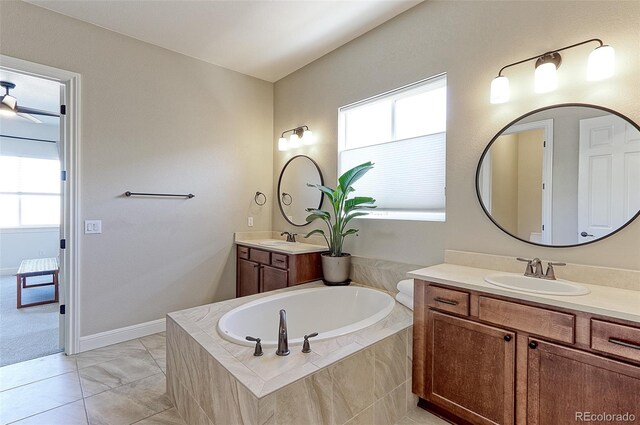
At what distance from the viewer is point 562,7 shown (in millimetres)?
1796

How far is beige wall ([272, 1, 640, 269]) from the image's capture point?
164cm

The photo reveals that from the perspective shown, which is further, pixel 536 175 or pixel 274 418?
pixel 536 175

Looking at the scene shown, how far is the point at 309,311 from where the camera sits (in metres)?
2.54

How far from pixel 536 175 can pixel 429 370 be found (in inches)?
54.7

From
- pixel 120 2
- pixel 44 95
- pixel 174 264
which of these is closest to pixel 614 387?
pixel 174 264

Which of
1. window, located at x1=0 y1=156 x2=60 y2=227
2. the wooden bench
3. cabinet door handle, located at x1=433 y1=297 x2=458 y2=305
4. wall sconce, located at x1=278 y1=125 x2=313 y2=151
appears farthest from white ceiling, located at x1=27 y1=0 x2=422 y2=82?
window, located at x1=0 y1=156 x2=60 y2=227

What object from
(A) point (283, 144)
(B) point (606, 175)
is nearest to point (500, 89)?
(B) point (606, 175)

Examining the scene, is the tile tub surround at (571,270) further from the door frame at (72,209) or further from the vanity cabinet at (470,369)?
the door frame at (72,209)

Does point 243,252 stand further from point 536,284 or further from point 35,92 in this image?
point 35,92

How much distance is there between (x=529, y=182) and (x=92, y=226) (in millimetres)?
3507

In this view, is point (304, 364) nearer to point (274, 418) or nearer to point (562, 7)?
point (274, 418)

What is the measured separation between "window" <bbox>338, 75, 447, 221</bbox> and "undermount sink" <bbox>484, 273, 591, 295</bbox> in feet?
2.25

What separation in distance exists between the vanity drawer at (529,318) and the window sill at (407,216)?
87cm

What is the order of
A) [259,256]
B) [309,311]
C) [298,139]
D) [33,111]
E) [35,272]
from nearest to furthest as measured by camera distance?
[309,311] < [259,256] < [298,139] < [35,272] < [33,111]
